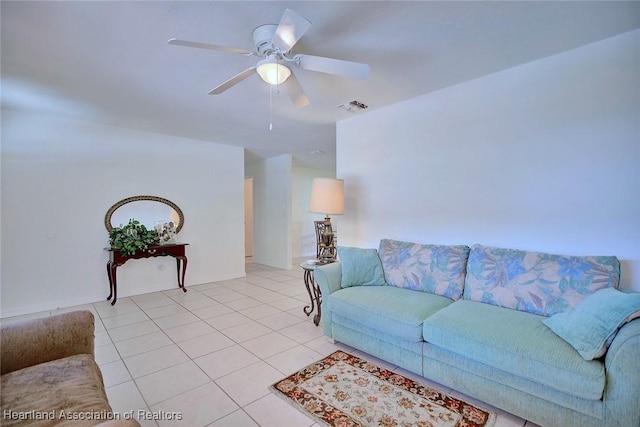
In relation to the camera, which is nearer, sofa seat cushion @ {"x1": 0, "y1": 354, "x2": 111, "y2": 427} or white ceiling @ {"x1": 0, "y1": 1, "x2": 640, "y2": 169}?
sofa seat cushion @ {"x1": 0, "y1": 354, "x2": 111, "y2": 427}

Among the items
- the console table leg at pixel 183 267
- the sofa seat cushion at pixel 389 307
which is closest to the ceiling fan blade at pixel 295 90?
the sofa seat cushion at pixel 389 307

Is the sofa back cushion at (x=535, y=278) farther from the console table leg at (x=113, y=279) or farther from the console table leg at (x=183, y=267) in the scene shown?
the console table leg at (x=113, y=279)

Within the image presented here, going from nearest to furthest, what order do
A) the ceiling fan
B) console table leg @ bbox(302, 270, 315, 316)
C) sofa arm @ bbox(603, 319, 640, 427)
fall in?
sofa arm @ bbox(603, 319, 640, 427), the ceiling fan, console table leg @ bbox(302, 270, 315, 316)

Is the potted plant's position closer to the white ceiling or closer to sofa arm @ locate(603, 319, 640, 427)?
the white ceiling

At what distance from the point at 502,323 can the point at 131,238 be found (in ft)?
13.8

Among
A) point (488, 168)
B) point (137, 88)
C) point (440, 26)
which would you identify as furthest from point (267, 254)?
point (440, 26)

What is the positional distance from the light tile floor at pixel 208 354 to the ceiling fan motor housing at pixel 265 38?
223cm

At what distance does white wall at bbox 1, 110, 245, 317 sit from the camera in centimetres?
335

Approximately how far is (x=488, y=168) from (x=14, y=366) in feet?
11.0

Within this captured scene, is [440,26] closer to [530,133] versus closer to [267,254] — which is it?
[530,133]

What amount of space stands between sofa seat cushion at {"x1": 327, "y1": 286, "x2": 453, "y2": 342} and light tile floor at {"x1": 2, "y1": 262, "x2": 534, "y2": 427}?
0.39 meters

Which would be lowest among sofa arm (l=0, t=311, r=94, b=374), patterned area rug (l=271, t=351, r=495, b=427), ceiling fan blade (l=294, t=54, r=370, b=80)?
patterned area rug (l=271, t=351, r=495, b=427)

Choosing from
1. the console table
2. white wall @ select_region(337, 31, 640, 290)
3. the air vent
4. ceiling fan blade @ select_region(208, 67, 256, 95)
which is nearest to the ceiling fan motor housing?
ceiling fan blade @ select_region(208, 67, 256, 95)

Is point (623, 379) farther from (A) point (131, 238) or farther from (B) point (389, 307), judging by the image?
(A) point (131, 238)
